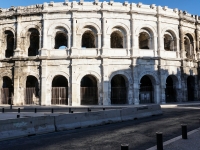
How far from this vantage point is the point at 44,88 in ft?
62.9

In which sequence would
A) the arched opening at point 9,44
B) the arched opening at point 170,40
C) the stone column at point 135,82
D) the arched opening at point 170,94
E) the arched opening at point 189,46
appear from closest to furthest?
1. the stone column at point 135,82
2. the arched opening at point 9,44
3. the arched opening at point 170,94
4. the arched opening at point 170,40
5. the arched opening at point 189,46

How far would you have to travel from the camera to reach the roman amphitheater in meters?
19.2

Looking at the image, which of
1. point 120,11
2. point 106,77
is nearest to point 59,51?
point 106,77

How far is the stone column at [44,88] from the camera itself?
19.1m

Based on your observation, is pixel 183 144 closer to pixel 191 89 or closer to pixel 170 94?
pixel 170 94

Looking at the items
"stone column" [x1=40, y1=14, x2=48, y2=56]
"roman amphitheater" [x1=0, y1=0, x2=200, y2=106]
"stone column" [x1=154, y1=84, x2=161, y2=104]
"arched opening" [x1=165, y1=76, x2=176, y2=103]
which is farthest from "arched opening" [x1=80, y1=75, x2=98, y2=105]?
"arched opening" [x1=165, y1=76, x2=176, y2=103]

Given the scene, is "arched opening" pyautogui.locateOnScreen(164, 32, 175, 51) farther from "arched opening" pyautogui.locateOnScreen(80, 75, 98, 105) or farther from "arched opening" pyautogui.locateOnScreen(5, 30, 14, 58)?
"arched opening" pyautogui.locateOnScreen(5, 30, 14, 58)

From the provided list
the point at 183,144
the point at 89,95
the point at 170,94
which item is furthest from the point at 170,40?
the point at 183,144

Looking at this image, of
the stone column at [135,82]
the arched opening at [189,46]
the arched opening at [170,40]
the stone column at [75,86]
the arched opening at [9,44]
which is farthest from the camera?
the arched opening at [189,46]

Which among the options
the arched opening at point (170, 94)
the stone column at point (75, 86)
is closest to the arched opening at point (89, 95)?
the stone column at point (75, 86)

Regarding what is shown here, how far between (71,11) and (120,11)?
4.95 m

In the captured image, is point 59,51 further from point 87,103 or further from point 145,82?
point 145,82

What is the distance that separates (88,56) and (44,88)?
5.31m

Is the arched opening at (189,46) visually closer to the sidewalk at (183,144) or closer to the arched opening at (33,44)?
the arched opening at (33,44)
